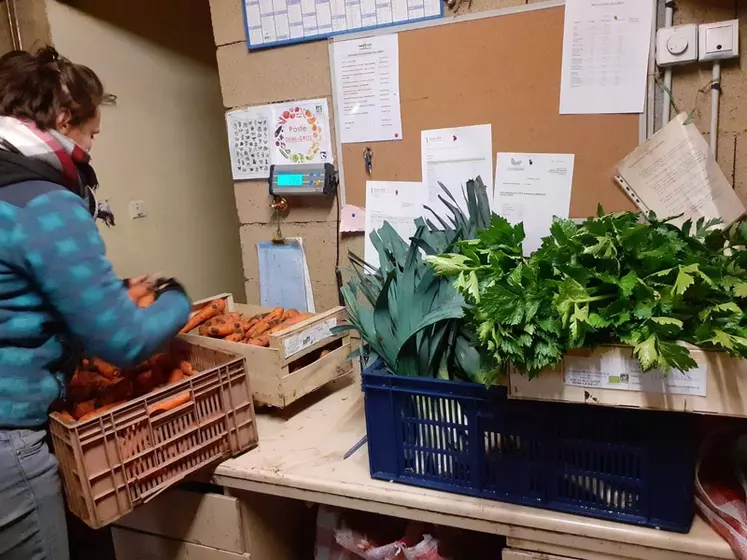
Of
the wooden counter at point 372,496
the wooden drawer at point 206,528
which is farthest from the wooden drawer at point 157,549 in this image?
the wooden counter at point 372,496

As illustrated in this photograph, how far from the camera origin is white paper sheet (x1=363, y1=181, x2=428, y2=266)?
5.93 ft

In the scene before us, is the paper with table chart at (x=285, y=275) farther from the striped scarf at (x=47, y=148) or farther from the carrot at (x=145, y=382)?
the striped scarf at (x=47, y=148)

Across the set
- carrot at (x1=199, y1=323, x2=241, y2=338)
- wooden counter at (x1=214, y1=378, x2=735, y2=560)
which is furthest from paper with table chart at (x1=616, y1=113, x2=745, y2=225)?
carrot at (x1=199, y1=323, x2=241, y2=338)

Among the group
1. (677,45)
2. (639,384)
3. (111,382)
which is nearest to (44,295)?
(111,382)

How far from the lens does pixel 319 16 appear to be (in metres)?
1.81

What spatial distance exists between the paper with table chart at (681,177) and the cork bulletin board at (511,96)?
0.14 feet

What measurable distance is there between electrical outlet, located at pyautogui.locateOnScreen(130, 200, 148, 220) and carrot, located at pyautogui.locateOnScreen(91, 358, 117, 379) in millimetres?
1160

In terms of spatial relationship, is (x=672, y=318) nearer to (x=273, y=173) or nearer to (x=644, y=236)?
(x=644, y=236)

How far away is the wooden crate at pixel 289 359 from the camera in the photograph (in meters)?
1.49

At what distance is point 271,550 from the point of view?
150cm

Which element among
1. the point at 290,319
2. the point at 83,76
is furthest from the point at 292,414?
the point at 83,76

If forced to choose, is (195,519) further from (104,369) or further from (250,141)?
(250,141)

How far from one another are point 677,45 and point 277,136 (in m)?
1.17

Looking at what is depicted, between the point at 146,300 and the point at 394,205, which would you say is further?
the point at 394,205
